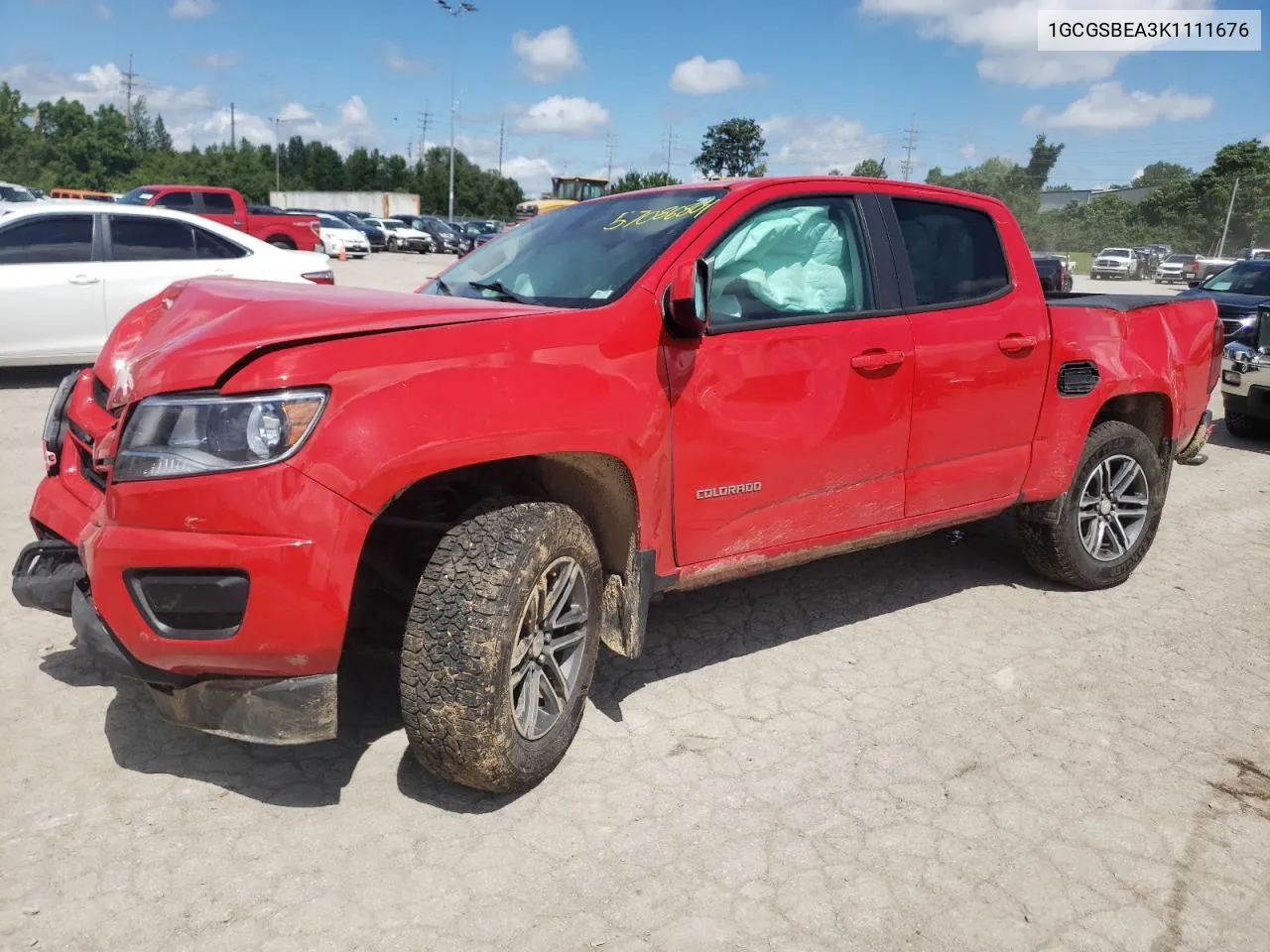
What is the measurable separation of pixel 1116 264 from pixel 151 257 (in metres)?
47.6

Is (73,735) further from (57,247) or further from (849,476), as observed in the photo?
(57,247)

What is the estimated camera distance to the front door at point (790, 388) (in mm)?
3111

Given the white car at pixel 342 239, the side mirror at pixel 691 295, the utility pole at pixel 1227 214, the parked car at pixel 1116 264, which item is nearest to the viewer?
the side mirror at pixel 691 295

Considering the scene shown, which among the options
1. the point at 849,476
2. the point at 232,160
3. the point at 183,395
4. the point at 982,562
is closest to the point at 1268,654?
the point at 982,562

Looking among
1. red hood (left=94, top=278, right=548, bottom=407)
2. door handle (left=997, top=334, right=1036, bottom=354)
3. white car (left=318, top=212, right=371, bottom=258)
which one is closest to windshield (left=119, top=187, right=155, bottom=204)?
white car (left=318, top=212, right=371, bottom=258)

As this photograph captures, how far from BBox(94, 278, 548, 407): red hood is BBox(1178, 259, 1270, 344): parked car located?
33.2 ft

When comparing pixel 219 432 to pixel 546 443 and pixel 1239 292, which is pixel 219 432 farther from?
pixel 1239 292

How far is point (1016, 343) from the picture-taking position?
13.1 ft

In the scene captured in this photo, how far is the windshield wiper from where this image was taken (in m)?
3.36

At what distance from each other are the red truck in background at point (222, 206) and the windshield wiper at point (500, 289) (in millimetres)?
17073

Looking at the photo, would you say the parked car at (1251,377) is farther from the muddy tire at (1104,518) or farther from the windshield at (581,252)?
the windshield at (581,252)

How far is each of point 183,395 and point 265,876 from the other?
124cm

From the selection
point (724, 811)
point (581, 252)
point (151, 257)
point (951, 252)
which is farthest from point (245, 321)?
point (151, 257)

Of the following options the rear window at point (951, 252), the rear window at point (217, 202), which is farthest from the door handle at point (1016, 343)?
the rear window at point (217, 202)
